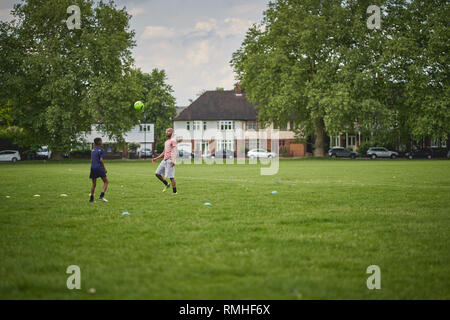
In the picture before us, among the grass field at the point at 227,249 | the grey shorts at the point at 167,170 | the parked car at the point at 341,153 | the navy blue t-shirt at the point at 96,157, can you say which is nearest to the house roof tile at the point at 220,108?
the parked car at the point at 341,153

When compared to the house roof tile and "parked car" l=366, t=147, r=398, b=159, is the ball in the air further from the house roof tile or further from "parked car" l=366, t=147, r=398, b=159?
the house roof tile

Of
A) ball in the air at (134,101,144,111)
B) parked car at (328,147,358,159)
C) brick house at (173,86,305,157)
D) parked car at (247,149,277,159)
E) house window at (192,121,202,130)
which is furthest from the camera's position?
house window at (192,121,202,130)

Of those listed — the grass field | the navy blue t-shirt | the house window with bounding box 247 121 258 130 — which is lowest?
the grass field

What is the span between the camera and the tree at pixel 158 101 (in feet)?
262

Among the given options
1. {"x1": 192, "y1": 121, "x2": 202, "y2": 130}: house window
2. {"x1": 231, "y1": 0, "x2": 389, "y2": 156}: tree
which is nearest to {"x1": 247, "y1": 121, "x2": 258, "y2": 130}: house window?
{"x1": 192, "y1": 121, "x2": 202, "y2": 130}: house window

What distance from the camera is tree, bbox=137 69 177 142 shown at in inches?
3150

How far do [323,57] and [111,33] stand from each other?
79.4ft

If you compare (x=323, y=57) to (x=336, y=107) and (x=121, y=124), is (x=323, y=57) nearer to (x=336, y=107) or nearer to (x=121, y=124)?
(x=336, y=107)

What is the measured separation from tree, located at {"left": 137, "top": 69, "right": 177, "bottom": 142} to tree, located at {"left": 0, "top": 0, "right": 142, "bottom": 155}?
31.8 m

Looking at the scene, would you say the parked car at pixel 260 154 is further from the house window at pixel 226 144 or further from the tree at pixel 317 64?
the tree at pixel 317 64

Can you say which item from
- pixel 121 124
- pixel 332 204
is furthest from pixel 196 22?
pixel 332 204

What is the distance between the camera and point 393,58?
146 feet

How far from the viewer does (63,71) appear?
4416 centimetres

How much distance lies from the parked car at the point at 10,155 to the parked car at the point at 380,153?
50304 millimetres
